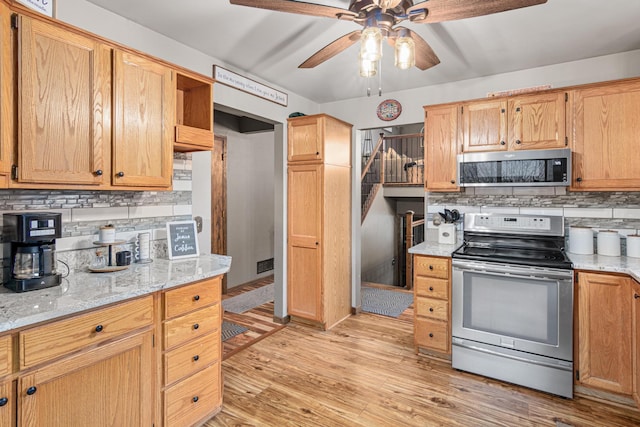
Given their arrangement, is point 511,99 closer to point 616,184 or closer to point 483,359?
point 616,184

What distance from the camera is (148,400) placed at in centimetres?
178

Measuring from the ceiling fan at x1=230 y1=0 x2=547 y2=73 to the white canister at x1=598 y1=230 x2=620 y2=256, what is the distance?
82.3 inches

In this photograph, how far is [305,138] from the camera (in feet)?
11.8

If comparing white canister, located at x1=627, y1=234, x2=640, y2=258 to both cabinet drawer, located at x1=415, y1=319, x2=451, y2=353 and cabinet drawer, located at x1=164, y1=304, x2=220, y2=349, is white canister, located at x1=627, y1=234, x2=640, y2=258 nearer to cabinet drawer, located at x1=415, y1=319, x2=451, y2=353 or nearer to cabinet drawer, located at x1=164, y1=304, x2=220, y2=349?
cabinet drawer, located at x1=415, y1=319, x2=451, y2=353

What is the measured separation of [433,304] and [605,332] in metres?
1.15

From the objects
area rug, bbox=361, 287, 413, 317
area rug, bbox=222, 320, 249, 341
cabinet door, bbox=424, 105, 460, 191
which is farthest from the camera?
area rug, bbox=361, 287, 413, 317

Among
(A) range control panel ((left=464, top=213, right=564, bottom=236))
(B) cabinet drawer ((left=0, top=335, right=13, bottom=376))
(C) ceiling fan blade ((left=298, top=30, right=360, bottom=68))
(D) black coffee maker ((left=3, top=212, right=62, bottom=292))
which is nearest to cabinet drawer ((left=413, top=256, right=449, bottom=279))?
(A) range control panel ((left=464, top=213, right=564, bottom=236))

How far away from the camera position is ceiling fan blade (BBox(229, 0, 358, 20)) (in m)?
1.54

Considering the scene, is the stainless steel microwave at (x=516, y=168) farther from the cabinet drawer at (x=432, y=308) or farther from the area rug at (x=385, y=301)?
the area rug at (x=385, y=301)

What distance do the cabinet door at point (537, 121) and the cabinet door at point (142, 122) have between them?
107 inches

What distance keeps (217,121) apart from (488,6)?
402 cm

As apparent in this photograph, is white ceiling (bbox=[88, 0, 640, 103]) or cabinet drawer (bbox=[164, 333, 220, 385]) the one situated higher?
white ceiling (bbox=[88, 0, 640, 103])

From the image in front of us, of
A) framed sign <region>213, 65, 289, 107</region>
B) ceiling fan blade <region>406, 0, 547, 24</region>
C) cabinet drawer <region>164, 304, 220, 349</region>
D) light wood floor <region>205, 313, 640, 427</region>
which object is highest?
framed sign <region>213, 65, 289, 107</region>

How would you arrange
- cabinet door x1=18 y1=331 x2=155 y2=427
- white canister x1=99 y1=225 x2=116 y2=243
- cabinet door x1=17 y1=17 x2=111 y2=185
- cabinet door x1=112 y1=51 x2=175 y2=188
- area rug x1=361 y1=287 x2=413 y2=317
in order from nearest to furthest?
1. cabinet door x1=18 y1=331 x2=155 y2=427
2. cabinet door x1=17 y1=17 x2=111 y2=185
3. cabinet door x1=112 y1=51 x2=175 y2=188
4. white canister x1=99 y1=225 x2=116 y2=243
5. area rug x1=361 y1=287 x2=413 y2=317
